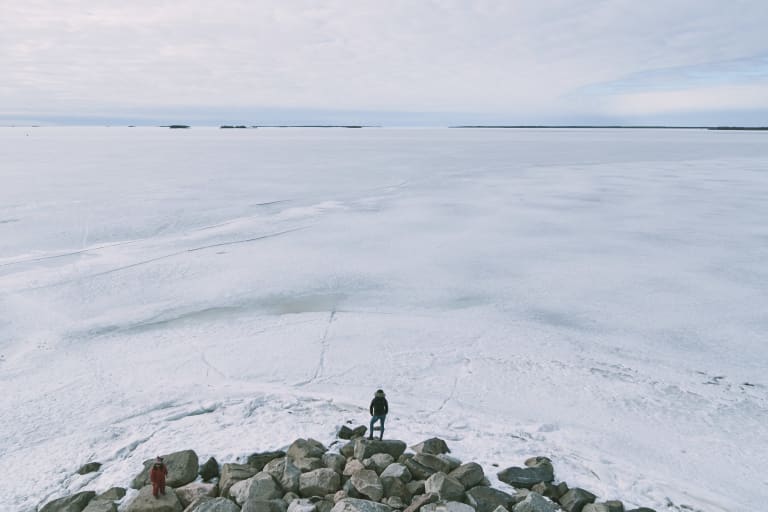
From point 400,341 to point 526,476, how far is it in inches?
156

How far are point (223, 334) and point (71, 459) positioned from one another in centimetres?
367

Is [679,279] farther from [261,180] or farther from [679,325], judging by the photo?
[261,180]

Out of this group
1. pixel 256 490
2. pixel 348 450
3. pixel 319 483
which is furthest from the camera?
pixel 348 450

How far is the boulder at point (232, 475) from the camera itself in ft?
20.0

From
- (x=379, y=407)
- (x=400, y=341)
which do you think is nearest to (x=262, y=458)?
(x=379, y=407)

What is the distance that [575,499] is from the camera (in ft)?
19.3

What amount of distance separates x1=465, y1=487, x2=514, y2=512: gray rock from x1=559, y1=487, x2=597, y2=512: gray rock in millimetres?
549

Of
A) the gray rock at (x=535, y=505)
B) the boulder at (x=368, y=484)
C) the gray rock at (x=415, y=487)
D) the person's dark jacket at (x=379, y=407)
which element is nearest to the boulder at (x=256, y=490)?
the boulder at (x=368, y=484)

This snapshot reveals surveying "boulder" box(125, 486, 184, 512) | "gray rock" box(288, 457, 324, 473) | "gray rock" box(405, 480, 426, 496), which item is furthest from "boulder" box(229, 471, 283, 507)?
"gray rock" box(405, 480, 426, 496)

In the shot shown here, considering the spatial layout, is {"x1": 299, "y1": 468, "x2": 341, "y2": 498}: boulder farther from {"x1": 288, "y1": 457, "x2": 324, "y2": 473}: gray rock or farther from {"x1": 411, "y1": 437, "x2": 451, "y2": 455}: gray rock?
{"x1": 411, "y1": 437, "x2": 451, "y2": 455}: gray rock

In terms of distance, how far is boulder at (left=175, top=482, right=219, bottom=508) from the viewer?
5.96m

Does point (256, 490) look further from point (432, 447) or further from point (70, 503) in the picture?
point (432, 447)

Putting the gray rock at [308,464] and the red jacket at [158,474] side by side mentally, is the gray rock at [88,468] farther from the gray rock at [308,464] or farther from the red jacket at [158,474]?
the gray rock at [308,464]

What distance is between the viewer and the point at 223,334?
→ 405 inches
